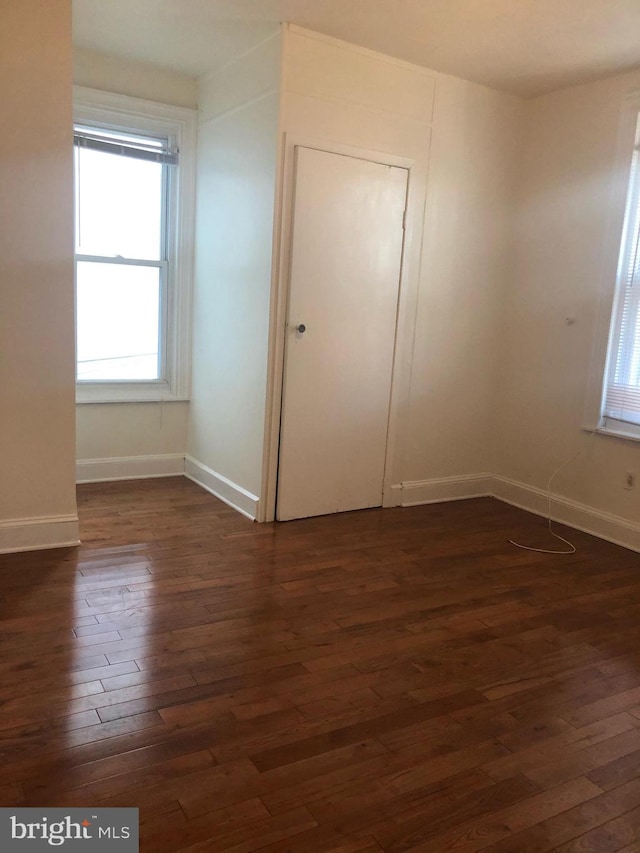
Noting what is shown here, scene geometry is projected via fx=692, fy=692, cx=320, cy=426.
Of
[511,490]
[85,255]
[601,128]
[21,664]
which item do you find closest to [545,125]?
[601,128]

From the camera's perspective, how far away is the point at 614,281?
391cm

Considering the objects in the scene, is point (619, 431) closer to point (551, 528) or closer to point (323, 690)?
point (551, 528)

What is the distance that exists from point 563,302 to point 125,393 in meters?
2.84

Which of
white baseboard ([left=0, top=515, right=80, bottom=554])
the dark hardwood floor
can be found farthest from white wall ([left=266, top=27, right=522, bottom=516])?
white baseboard ([left=0, top=515, right=80, bottom=554])

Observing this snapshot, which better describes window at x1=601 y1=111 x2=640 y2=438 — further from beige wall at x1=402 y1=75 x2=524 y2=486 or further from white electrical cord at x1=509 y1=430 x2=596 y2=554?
beige wall at x1=402 y1=75 x2=524 y2=486

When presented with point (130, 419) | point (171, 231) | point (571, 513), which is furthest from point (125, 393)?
point (571, 513)

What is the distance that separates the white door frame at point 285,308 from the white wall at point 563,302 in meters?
0.81

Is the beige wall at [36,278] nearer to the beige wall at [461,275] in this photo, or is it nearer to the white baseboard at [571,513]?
the beige wall at [461,275]

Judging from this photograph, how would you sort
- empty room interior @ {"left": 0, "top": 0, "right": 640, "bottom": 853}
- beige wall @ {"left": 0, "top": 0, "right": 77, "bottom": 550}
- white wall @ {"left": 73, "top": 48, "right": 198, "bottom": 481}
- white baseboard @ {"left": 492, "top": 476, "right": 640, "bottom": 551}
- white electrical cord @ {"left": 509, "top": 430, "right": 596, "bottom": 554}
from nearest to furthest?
empty room interior @ {"left": 0, "top": 0, "right": 640, "bottom": 853}, beige wall @ {"left": 0, "top": 0, "right": 77, "bottom": 550}, white electrical cord @ {"left": 509, "top": 430, "right": 596, "bottom": 554}, white baseboard @ {"left": 492, "top": 476, "right": 640, "bottom": 551}, white wall @ {"left": 73, "top": 48, "right": 198, "bottom": 481}

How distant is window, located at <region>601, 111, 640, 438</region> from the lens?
150 inches

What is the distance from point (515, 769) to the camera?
76.8 inches

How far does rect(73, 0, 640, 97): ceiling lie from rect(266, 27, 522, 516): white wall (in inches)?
7.3

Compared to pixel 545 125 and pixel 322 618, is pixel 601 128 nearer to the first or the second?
pixel 545 125

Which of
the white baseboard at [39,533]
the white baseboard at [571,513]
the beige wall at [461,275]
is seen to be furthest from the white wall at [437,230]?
the white baseboard at [39,533]
